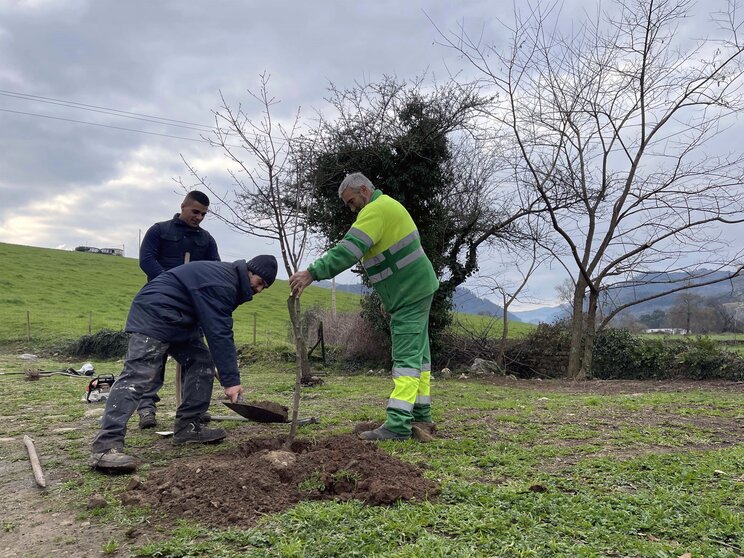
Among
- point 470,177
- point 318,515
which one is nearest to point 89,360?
point 470,177

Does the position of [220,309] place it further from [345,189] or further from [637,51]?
[637,51]

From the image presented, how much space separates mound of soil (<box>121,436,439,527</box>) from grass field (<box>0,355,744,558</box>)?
101 mm

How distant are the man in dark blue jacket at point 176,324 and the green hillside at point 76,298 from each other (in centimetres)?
1351

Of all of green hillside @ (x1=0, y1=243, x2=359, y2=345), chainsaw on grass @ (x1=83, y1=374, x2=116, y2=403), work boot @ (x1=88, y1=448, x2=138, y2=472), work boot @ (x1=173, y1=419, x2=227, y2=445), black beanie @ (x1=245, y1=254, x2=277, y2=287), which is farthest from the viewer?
green hillside @ (x1=0, y1=243, x2=359, y2=345)

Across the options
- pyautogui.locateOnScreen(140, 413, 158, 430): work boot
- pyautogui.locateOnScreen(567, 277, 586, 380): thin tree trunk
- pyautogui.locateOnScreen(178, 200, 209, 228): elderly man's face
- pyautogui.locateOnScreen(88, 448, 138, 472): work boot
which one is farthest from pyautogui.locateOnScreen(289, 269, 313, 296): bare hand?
pyautogui.locateOnScreen(567, 277, 586, 380): thin tree trunk

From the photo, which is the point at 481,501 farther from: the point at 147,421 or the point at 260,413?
the point at 147,421

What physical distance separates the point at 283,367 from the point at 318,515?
1167 centimetres

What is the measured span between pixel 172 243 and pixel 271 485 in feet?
10.1

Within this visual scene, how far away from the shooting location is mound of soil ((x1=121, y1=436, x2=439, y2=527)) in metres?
2.86

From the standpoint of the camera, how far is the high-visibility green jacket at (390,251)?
4.20 m

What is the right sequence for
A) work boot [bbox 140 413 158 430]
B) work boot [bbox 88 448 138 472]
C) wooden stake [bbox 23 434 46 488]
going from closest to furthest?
wooden stake [bbox 23 434 46 488], work boot [bbox 88 448 138 472], work boot [bbox 140 413 158 430]

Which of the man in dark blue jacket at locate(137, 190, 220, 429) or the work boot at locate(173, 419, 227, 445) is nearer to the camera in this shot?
the work boot at locate(173, 419, 227, 445)

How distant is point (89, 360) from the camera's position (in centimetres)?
1648

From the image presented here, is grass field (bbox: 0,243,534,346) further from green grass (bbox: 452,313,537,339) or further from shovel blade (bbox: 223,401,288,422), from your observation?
shovel blade (bbox: 223,401,288,422)
